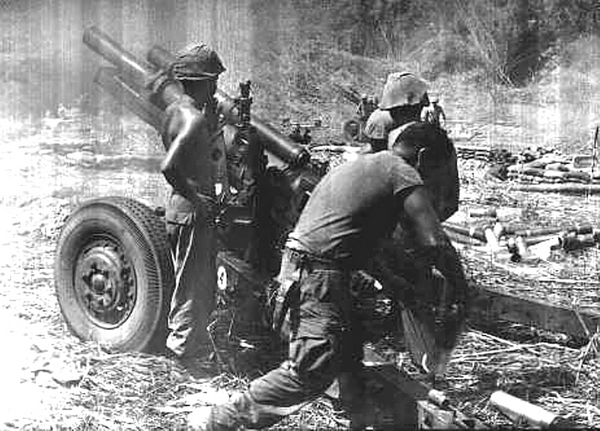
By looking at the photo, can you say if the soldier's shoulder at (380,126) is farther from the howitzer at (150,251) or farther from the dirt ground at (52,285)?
the dirt ground at (52,285)

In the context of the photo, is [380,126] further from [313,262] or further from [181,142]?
[181,142]

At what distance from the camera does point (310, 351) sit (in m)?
4.25

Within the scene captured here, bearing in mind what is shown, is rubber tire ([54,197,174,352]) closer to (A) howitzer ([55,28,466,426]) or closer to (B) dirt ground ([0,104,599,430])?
(A) howitzer ([55,28,466,426])

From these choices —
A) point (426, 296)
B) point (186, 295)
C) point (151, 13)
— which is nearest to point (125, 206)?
point (186, 295)

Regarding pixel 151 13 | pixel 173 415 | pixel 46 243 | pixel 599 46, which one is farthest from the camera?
pixel 599 46

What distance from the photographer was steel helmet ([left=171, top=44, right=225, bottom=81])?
5793 mm

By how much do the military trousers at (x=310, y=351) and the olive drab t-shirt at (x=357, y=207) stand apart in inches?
4.1

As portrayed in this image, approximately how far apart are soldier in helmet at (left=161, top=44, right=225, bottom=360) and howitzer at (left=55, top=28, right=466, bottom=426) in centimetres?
12

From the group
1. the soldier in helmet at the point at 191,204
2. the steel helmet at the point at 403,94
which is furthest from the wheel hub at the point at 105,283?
the steel helmet at the point at 403,94

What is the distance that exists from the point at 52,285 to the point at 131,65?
5.71 ft

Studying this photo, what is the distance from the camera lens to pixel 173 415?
521 cm

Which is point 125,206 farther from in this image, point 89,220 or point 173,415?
point 173,415

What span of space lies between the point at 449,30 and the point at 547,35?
214 centimetres

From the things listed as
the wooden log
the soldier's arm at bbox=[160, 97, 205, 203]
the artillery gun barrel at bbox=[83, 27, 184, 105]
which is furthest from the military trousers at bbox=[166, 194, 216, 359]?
the wooden log
